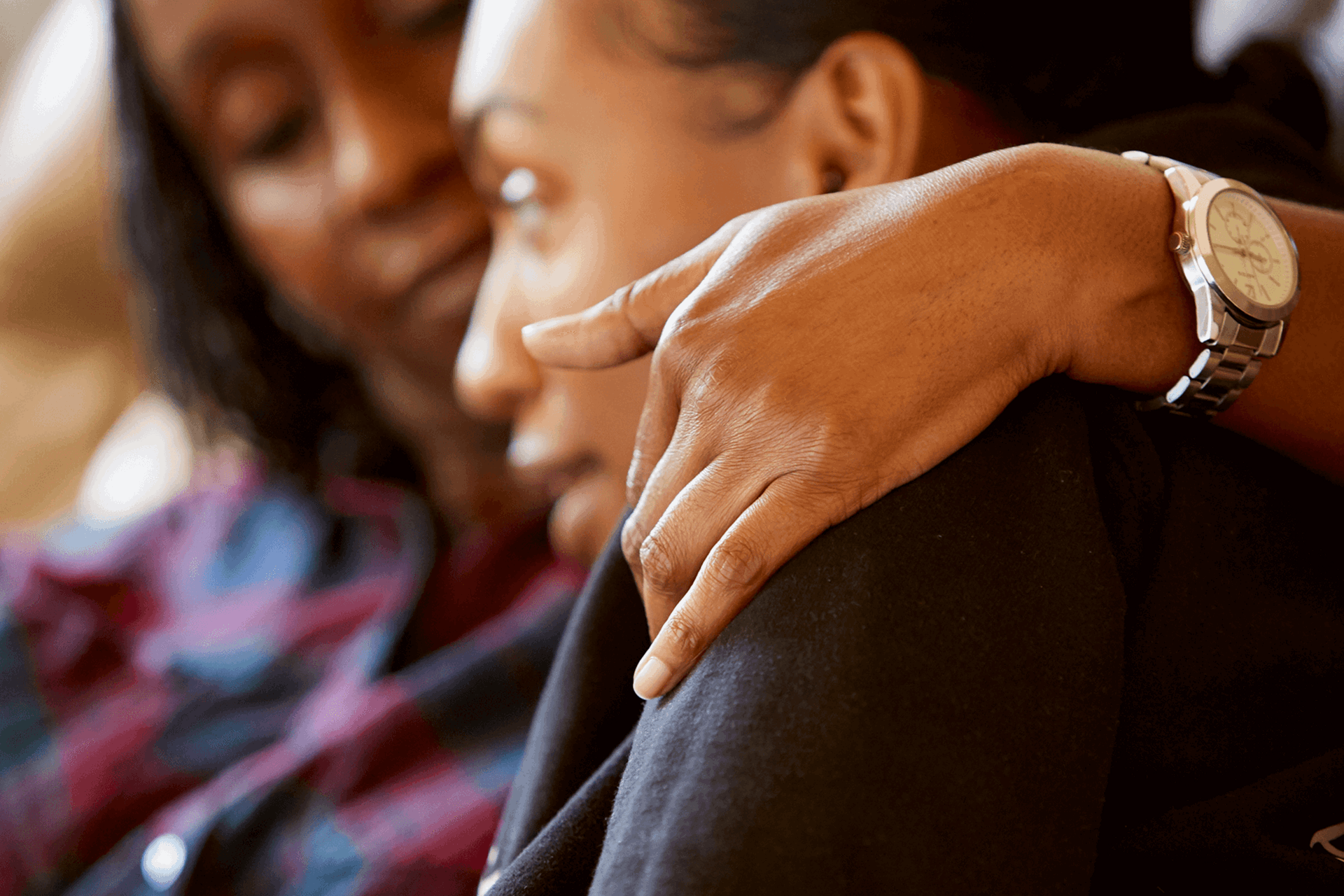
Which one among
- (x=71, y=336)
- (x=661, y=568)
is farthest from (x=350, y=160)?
(x=71, y=336)

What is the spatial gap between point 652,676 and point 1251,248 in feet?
0.97

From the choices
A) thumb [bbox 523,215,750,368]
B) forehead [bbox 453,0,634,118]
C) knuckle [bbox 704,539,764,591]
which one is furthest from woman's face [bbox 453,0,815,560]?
knuckle [bbox 704,539,764,591]

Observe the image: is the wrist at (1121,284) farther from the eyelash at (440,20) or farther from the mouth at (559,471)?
the eyelash at (440,20)

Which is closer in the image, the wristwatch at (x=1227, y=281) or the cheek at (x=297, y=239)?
the wristwatch at (x=1227, y=281)


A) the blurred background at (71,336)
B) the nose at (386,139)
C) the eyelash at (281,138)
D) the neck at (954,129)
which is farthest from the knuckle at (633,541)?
the blurred background at (71,336)

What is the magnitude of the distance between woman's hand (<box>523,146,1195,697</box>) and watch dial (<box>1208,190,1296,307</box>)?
0.02 meters

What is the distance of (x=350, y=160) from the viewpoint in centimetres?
88

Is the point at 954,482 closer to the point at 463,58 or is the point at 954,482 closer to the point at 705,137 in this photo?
the point at 705,137

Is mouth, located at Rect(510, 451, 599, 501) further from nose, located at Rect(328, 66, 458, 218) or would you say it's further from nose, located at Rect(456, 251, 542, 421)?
nose, located at Rect(328, 66, 458, 218)

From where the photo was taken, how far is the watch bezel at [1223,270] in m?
0.38

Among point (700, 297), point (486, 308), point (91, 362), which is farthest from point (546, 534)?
point (91, 362)

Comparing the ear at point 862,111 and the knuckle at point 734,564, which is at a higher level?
the ear at point 862,111

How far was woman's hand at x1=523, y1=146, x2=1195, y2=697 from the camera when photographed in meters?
0.37

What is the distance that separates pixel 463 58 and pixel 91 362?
3.65 feet
